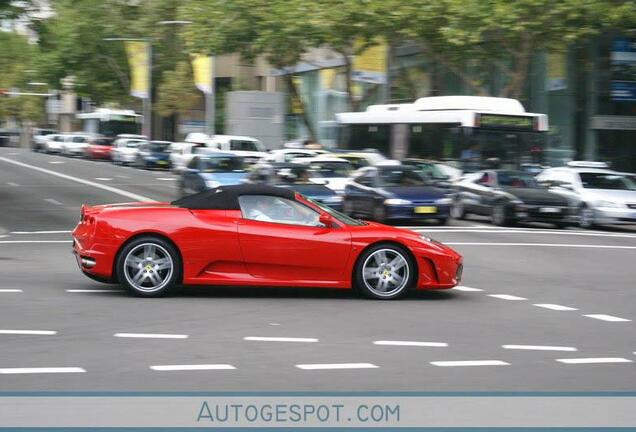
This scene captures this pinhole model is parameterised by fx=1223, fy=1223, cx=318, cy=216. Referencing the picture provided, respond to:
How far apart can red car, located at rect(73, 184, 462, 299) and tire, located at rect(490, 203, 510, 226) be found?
46.8ft

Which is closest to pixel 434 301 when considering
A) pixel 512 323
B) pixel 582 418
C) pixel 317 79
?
pixel 512 323

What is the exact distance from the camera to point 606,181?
28656 millimetres

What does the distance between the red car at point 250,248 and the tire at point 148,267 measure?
10mm

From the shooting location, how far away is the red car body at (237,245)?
12602mm

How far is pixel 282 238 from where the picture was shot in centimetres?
1269

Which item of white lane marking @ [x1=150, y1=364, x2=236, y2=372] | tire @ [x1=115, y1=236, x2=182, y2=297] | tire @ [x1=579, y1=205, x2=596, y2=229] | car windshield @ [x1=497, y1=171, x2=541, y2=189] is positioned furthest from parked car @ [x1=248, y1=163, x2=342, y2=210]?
white lane marking @ [x1=150, y1=364, x2=236, y2=372]

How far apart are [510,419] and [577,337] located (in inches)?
156

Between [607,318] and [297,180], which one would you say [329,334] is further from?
[297,180]

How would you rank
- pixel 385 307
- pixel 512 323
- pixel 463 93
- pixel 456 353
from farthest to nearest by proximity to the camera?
pixel 463 93
pixel 385 307
pixel 512 323
pixel 456 353

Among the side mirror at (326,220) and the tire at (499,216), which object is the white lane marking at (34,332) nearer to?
the side mirror at (326,220)

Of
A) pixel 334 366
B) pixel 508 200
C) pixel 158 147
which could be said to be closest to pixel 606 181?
pixel 508 200

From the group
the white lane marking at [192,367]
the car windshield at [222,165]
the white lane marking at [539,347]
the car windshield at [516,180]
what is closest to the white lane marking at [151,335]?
the white lane marking at [192,367]

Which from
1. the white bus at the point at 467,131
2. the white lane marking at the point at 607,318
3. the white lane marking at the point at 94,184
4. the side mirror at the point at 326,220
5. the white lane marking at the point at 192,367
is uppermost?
the white bus at the point at 467,131

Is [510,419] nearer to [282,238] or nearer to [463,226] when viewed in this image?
[282,238]
